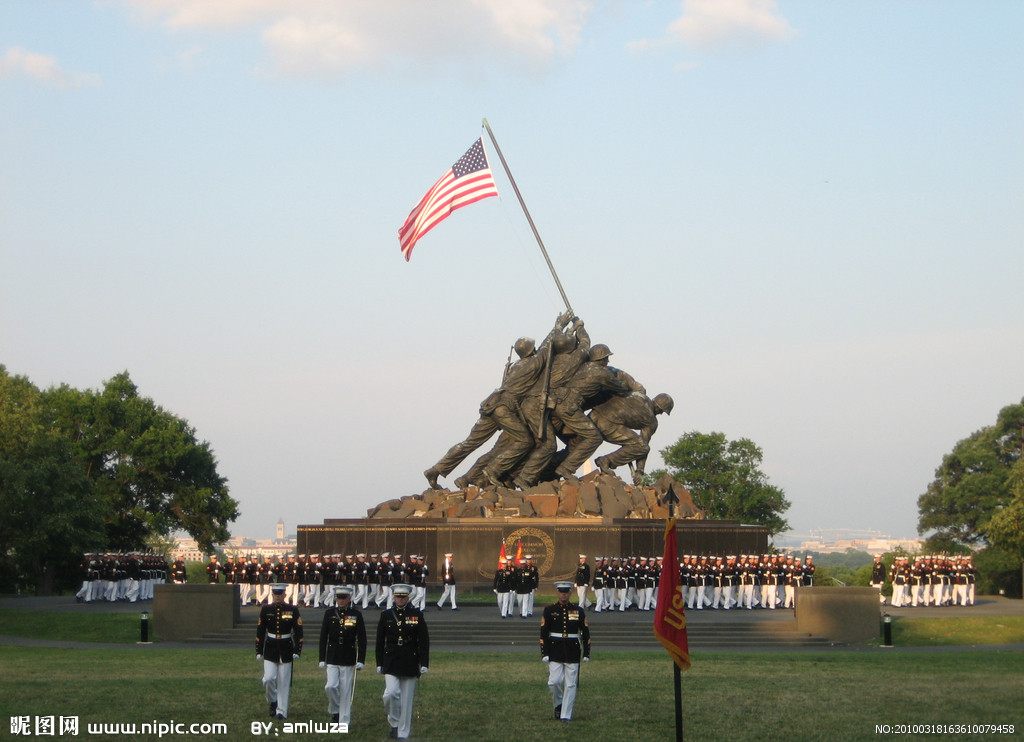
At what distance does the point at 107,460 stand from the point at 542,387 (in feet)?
92.6

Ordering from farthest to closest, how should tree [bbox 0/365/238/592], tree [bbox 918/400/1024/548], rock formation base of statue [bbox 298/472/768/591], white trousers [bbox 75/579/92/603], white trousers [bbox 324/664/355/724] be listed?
tree [bbox 918/400/1024/548]
tree [bbox 0/365/238/592]
white trousers [bbox 75/579/92/603]
rock formation base of statue [bbox 298/472/768/591]
white trousers [bbox 324/664/355/724]

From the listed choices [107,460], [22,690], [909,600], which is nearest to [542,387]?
[909,600]

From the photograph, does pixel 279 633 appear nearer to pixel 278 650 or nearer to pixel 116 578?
pixel 278 650

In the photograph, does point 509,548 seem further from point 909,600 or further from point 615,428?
point 909,600

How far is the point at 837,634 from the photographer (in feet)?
89.9

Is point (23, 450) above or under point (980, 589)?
above

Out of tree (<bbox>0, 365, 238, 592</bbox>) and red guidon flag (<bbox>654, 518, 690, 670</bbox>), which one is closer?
red guidon flag (<bbox>654, 518, 690, 670</bbox>)

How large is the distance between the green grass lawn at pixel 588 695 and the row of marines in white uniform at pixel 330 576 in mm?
6941

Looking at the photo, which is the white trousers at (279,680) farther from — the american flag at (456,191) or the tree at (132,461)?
the tree at (132,461)

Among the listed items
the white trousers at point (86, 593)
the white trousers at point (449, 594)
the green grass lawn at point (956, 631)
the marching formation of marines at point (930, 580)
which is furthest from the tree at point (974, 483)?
Answer: the white trousers at point (86, 593)

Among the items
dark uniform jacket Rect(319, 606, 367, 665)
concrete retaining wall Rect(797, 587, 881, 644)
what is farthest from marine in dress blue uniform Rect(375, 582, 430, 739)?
concrete retaining wall Rect(797, 587, 881, 644)

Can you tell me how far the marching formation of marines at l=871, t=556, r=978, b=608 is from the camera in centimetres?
3534

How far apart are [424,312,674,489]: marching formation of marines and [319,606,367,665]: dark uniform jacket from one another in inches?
989

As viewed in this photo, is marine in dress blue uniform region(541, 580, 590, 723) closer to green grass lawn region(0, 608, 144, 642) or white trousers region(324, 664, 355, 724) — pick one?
white trousers region(324, 664, 355, 724)
